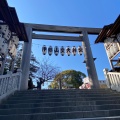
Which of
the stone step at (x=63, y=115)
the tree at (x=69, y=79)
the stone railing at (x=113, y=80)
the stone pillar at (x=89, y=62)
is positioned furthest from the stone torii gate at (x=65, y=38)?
the tree at (x=69, y=79)

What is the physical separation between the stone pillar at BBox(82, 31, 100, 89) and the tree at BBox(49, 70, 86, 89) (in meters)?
11.1

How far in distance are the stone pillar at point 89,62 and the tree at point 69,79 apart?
11.1 metres

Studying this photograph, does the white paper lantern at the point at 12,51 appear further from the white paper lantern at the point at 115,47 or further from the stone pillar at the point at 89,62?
the white paper lantern at the point at 115,47

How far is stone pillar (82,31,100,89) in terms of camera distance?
8758 millimetres

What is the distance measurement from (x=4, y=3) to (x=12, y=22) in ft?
4.31

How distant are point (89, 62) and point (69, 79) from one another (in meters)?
12.5

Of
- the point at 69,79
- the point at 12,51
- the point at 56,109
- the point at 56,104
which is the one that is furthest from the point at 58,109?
the point at 69,79

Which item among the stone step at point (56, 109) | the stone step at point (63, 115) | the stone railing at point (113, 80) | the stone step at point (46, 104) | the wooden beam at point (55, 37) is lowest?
the stone step at point (63, 115)

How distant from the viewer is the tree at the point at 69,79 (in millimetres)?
20469

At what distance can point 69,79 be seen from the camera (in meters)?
21.3

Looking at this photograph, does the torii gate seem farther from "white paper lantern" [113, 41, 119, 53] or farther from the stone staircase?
the stone staircase

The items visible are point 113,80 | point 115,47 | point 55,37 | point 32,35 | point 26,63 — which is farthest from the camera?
point 55,37

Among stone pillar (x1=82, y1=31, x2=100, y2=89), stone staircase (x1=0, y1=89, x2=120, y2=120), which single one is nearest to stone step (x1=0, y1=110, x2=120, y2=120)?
stone staircase (x1=0, y1=89, x2=120, y2=120)

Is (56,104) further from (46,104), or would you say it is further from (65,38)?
(65,38)
